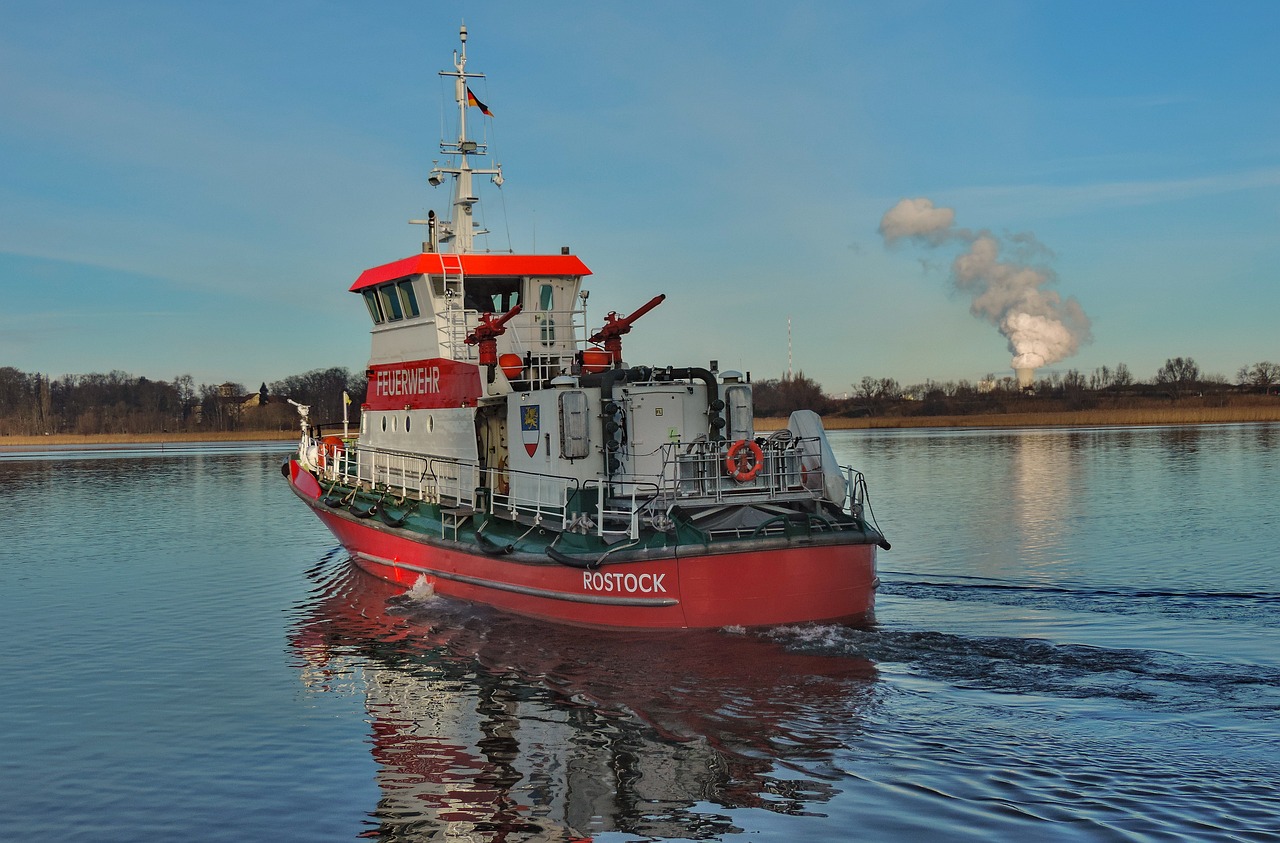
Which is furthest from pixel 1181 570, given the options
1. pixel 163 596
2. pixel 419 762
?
pixel 163 596

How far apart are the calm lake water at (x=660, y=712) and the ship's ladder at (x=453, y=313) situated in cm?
418

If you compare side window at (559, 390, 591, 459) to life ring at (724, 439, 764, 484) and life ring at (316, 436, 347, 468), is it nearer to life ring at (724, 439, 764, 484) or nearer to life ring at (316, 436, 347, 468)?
life ring at (724, 439, 764, 484)

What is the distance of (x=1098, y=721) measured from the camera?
9.62 m

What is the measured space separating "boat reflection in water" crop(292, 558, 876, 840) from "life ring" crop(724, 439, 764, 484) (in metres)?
2.20

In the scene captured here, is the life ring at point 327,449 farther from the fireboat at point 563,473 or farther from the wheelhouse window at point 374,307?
the wheelhouse window at point 374,307

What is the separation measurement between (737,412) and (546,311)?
4.57 meters

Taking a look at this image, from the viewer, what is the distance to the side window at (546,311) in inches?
721

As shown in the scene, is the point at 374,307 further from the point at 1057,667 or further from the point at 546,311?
the point at 1057,667

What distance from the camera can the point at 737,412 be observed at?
15.4 meters

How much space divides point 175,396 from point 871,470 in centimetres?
11238

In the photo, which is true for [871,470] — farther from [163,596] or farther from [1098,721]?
[1098,721]

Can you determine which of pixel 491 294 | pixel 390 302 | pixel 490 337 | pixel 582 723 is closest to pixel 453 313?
pixel 491 294

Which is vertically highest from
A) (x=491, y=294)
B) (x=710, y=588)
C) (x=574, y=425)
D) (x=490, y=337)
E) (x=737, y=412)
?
(x=491, y=294)

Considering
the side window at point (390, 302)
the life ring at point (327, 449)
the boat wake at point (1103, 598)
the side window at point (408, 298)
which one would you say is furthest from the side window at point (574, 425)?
the life ring at point (327, 449)
